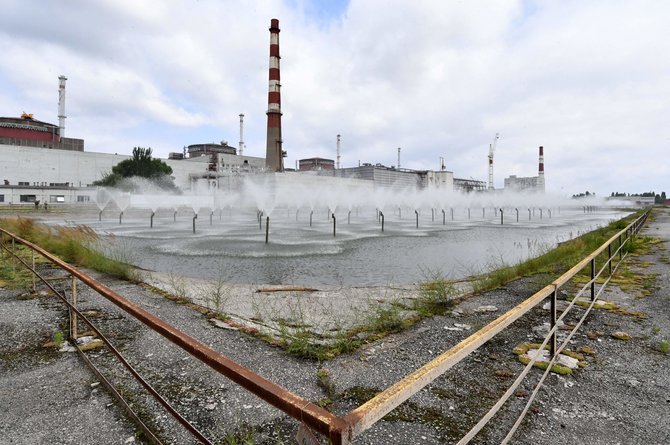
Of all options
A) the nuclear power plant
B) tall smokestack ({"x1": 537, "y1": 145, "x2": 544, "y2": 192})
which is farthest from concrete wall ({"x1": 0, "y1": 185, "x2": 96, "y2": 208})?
tall smokestack ({"x1": 537, "y1": 145, "x2": 544, "y2": 192})

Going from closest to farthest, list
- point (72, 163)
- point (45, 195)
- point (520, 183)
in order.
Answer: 1. point (45, 195)
2. point (72, 163)
3. point (520, 183)

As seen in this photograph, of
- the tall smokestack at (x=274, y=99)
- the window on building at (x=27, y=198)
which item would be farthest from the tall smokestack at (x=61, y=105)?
the tall smokestack at (x=274, y=99)

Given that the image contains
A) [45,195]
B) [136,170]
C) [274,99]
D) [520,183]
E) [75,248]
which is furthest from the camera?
[520,183]

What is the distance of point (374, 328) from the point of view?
515 cm

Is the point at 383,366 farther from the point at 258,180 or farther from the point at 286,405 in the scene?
the point at 258,180

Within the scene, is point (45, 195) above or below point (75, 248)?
above

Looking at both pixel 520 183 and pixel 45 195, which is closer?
pixel 45 195

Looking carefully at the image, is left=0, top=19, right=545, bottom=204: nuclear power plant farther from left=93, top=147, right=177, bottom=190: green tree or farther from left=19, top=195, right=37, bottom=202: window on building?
left=93, top=147, right=177, bottom=190: green tree

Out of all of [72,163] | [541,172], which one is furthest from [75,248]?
[541,172]

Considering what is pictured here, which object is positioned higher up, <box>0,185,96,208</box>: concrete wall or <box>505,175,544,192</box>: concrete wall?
<box>505,175,544,192</box>: concrete wall

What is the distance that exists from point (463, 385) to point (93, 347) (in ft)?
13.8

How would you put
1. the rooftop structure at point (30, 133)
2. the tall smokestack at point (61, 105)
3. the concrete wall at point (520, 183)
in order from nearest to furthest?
the tall smokestack at point (61, 105), the rooftop structure at point (30, 133), the concrete wall at point (520, 183)

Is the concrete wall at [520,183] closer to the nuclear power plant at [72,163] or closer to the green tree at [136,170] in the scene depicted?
the nuclear power plant at [72,163]

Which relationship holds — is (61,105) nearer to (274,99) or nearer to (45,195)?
(45,195)
